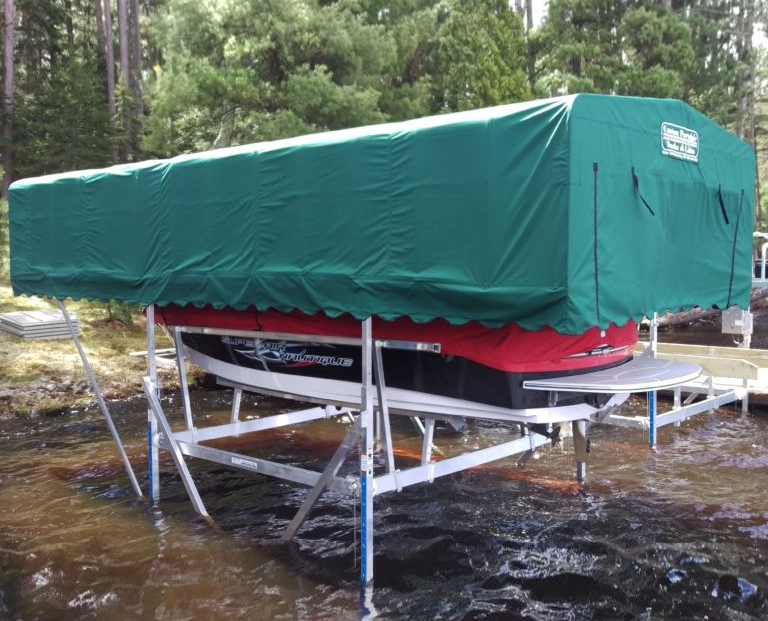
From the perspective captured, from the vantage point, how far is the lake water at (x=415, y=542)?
5871 millimetres

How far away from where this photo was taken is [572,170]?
4.79 metres

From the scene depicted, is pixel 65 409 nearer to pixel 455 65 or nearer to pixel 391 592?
pixel 391 592

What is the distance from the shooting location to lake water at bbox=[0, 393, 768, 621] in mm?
5871

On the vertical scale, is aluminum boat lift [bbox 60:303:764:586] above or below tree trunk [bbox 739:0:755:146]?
below

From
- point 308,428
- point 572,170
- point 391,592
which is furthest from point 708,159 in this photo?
point 308,428

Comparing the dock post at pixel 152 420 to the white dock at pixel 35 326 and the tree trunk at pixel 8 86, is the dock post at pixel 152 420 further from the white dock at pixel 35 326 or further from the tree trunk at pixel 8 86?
the tree trunk at pixel 8 86

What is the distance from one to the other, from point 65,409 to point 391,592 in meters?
9.20

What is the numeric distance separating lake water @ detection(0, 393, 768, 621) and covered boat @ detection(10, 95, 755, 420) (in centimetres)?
152

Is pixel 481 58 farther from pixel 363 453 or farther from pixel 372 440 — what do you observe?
pixel 363 453

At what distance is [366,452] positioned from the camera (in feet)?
18.5

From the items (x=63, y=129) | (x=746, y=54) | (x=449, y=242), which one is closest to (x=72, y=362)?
(x=63, y=129)

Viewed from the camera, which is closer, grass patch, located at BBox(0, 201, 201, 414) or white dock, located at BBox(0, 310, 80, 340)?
grass patch, located at BBox(0, 201, 201, 414)

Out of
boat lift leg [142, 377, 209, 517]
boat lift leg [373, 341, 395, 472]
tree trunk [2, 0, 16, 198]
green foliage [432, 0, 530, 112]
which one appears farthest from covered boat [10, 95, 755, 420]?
tree trunk [2, 0, 16, 198]

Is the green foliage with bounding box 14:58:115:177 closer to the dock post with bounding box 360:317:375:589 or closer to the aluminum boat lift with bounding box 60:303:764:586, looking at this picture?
the aluminum boat lift with bounding box 60:303:764:586
